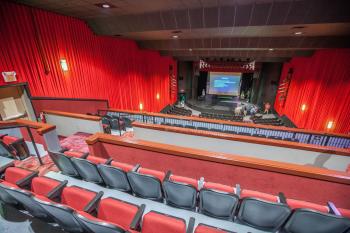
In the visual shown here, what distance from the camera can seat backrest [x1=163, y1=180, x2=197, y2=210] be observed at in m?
1.91

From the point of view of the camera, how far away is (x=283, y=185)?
2318mm

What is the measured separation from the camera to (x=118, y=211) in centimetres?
175

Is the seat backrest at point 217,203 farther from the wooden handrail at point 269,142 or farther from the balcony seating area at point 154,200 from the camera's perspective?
the wooden handrail at point 269,142

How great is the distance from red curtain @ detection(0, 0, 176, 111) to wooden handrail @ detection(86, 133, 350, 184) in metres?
3.49

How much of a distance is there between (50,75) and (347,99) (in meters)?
10.6

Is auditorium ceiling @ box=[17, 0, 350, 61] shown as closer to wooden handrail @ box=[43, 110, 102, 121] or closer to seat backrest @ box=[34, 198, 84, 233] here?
wooden handrail @ box=[43, 110, 102, 121]

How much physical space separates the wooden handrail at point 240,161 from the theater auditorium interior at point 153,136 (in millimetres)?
18

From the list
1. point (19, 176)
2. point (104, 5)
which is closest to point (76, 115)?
point (19, 176)

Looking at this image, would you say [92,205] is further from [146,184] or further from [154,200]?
[154,200]

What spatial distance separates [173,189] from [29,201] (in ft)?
5.41

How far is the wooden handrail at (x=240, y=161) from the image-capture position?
2072 millimetres

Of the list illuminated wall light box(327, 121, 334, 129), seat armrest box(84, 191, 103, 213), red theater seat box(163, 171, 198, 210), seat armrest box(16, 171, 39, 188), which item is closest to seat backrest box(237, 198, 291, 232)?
red theater seat box(163, 171, 198, 210)

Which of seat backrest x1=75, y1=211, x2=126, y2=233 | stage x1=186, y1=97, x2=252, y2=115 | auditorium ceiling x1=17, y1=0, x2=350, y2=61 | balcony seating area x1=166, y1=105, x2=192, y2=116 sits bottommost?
balcony seating area x1=166, y1=105, x2=192, y2=116

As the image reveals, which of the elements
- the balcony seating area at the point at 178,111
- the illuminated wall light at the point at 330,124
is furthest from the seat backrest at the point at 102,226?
the balcony seating area at the point at 178,111
